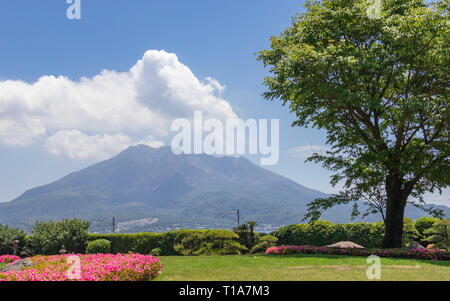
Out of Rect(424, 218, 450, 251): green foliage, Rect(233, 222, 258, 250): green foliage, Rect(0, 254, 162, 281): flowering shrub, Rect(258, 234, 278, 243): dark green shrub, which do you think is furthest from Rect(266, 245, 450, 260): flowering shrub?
Rect(0, 254, 162, 281): flowering shrub

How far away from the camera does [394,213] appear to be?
75.2 ft

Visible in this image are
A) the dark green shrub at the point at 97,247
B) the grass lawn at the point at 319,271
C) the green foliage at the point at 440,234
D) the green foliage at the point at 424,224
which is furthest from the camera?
the dark green shrub at the point at 97,247

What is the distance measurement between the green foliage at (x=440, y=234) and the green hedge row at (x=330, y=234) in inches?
120

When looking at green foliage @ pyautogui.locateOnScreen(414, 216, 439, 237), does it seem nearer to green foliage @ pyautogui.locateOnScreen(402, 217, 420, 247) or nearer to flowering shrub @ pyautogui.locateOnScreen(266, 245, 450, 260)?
green foliage @ pyautogui.locateOnScreen(402, 217, 420, 247)

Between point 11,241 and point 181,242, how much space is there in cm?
1551

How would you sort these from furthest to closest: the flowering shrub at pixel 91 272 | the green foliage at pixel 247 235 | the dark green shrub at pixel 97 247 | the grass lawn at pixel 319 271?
the dark green shrub at pixel 97 247, the green foliage at pixel 247 235, the grass lawn at pixel 319 271, the flowering shrub at pixel 91 272

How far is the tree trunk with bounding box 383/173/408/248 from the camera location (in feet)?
74.4

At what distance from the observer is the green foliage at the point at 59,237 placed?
29.8 m

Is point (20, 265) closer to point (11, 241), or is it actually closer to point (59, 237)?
point (59, 237)

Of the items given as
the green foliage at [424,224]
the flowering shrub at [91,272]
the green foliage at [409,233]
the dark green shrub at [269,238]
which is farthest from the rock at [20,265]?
the green foliage at [424,224]

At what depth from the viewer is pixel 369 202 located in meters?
24.8

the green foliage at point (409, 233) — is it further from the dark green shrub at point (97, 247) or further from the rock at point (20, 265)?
the rock at point (20, 265)
